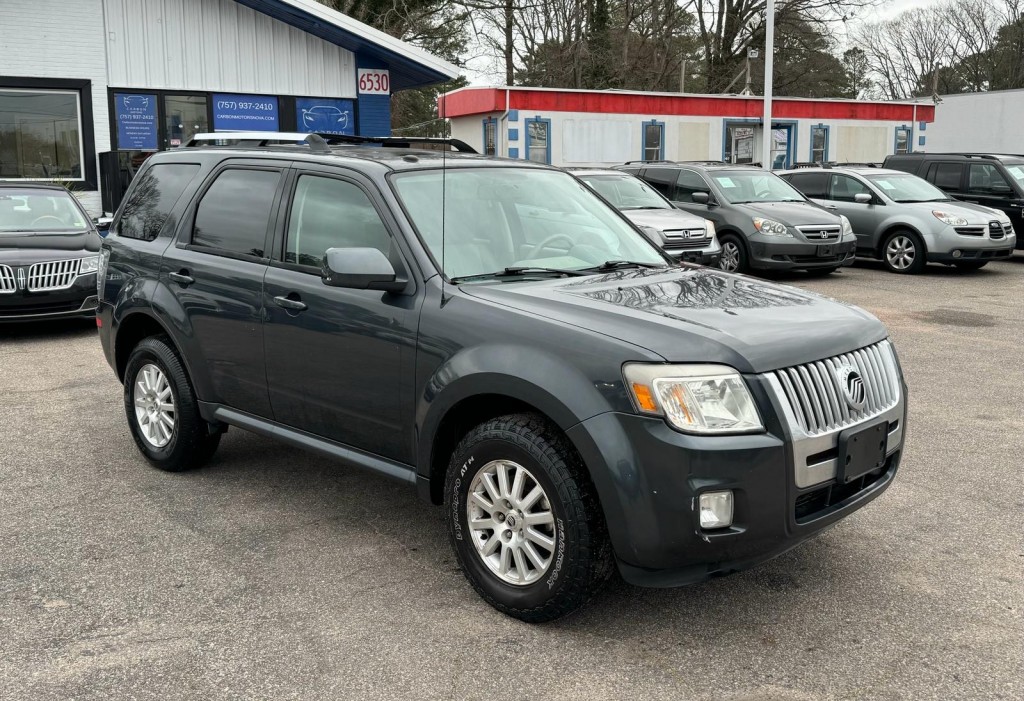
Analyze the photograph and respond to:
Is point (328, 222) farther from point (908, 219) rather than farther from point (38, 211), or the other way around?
point (908, 219)

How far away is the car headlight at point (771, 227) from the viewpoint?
14117 millimetres

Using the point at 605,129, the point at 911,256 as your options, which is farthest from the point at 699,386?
the point at 605,129

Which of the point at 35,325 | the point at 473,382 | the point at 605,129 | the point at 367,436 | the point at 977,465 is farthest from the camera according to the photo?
the point at 605,129

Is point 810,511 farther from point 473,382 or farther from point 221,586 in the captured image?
point 221,586

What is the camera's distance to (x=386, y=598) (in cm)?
388

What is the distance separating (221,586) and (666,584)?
5.97ft

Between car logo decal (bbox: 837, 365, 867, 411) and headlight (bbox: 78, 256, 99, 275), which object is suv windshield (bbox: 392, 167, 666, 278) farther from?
headlight (bbox: 78, 256, 99, 275)

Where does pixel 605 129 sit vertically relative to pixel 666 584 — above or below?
above

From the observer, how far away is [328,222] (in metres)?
4.54

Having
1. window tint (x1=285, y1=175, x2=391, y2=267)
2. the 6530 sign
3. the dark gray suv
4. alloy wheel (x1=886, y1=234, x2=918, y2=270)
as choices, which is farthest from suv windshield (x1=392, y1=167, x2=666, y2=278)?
the 6530 sign

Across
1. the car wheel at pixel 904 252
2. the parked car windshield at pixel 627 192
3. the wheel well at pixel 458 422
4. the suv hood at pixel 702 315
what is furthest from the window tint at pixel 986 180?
the wheel well at pixel 458 422

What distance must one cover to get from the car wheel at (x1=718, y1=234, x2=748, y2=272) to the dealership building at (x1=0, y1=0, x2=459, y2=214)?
→ 6.72 metres

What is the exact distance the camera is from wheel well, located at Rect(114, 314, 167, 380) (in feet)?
18.2

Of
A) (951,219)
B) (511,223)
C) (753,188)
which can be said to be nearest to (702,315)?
(511,223)
